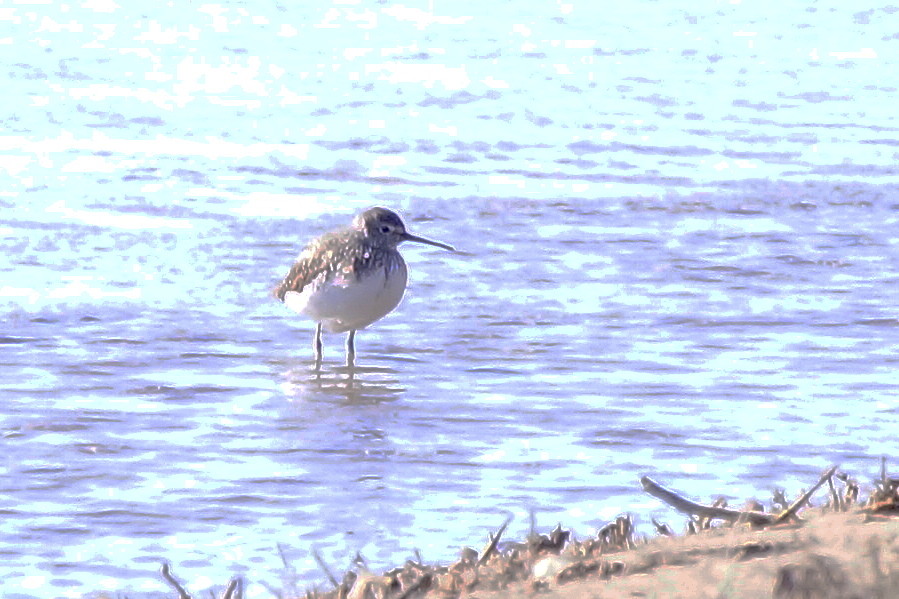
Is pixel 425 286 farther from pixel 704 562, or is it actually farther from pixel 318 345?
pixel 704 562

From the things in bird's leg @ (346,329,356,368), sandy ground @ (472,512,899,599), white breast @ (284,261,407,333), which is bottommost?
bird's leg @ (346,329,356,368)

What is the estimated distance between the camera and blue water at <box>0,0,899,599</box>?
27.3ft

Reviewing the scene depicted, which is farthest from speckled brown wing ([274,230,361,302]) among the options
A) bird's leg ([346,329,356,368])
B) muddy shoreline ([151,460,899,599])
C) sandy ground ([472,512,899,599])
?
sandy ground ([472,512,899,599])

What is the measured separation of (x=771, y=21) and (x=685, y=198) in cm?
993

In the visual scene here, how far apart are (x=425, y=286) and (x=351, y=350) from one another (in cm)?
147

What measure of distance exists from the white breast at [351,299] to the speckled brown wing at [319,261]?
0.30ft

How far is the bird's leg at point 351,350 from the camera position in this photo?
37.0ft

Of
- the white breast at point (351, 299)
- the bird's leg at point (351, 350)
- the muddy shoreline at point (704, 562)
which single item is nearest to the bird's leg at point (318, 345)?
the white breast at point (351, 299)

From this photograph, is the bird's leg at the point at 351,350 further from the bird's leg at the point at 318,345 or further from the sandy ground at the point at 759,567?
the sandy ground at the point at 759,567

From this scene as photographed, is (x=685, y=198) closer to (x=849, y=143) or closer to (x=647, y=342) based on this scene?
(x=849, y=143)

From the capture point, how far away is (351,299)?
36.8ft

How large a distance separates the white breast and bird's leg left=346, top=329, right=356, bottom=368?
4.1 inches

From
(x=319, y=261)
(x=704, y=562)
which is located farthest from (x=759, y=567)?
(x=319, y=261)

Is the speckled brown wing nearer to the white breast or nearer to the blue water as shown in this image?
the white breast
